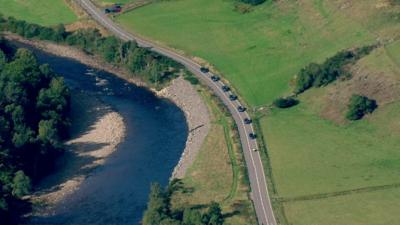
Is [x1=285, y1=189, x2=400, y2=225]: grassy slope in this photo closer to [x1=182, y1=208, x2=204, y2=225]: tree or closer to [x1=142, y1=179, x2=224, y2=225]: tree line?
[x1=142, y1=179, x2=224, y2=225]: tree line

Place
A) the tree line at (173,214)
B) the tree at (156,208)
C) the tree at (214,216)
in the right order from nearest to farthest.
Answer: the tree line at (173,214) < the tree at (214,216) < the tree at (156,208)

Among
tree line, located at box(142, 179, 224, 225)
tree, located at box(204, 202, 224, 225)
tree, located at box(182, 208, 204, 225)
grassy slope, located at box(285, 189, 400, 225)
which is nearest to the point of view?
tree, located at box(182, 208, 204, 225)

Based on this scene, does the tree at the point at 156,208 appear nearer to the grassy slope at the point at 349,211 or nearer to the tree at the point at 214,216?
the tree at the point at 214,216

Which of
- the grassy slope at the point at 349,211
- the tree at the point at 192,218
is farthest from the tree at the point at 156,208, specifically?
the grassy slope at the point at 349,211

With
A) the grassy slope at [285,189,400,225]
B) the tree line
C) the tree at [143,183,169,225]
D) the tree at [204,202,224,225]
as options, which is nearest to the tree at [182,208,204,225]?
the tree line

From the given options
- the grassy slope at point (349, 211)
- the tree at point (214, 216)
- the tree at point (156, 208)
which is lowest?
the grassy slope at point (349, 211)

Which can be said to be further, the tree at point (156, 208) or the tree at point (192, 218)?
the tree at point (156, 208)

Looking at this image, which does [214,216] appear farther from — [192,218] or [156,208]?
[156,208]

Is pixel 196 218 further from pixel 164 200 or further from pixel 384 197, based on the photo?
pixel 384 197

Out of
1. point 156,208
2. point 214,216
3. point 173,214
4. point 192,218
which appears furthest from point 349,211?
point 156,208
